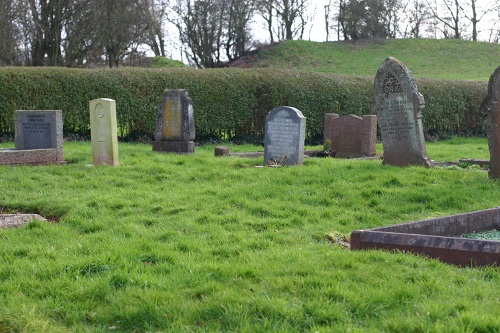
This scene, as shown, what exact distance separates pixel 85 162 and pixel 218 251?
25.8 feet

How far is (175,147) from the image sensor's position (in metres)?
15.4

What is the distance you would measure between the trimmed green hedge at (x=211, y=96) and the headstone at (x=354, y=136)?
5.30 meters

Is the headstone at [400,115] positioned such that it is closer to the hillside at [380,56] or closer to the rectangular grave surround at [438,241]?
the rectangular grave surround at [438,241]

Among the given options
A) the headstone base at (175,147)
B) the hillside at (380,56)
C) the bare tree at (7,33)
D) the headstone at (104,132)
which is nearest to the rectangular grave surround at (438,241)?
the headstone at (104,132)

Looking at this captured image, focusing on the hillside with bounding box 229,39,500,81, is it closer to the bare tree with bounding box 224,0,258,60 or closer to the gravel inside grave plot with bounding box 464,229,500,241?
the bare tree with bounding box 224,0,258,60

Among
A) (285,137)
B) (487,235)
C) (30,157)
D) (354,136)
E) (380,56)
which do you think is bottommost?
(487,235)

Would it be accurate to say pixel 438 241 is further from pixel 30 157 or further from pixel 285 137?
pixel 30 157

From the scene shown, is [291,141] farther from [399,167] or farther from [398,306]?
[398,306]

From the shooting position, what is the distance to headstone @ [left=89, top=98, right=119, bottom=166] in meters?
12.1

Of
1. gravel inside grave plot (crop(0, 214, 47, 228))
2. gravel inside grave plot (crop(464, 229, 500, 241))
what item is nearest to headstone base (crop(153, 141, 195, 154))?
gravel inside grave plot (crop(0, 214, 47, 228))

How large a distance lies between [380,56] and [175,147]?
34045 millimetres

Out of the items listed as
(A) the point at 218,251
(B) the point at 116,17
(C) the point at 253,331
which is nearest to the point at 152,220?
(A) the point at 218,251

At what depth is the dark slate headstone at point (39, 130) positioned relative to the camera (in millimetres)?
13195

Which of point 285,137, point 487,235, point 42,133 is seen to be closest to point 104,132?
point 42,133
